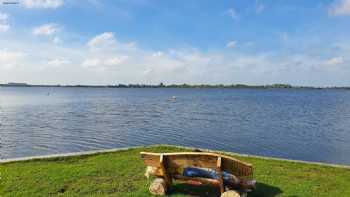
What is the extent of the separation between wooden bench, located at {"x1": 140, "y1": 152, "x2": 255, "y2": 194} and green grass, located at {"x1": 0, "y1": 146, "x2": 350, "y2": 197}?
1.65ft

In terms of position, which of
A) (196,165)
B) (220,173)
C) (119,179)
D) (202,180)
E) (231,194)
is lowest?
(119,179)

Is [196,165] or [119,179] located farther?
[119,179]

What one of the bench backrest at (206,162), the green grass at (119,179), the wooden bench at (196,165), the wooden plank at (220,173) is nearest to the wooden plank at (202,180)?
the wooden bench at (196,165)

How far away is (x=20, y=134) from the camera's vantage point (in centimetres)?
2239

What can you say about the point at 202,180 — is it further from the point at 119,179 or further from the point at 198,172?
the point at 119,179

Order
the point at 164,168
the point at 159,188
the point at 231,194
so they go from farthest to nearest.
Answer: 1. the point at 159,188
2. the point at 164,168
3. the point at 231,194

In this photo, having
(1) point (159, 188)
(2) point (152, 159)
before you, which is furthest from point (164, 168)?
(1) point (159, 188)

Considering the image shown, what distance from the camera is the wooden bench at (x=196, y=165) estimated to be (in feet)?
20.7

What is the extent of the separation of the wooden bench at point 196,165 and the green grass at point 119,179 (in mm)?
504

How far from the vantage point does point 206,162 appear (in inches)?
252

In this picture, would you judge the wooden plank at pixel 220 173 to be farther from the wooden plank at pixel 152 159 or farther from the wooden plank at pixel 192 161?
the wooden plank at pixel 152 159

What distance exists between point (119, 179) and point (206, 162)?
9.95ft

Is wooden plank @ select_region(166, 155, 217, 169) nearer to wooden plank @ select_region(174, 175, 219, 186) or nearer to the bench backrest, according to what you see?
the bench backrest

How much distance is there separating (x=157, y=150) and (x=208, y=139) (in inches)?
338
